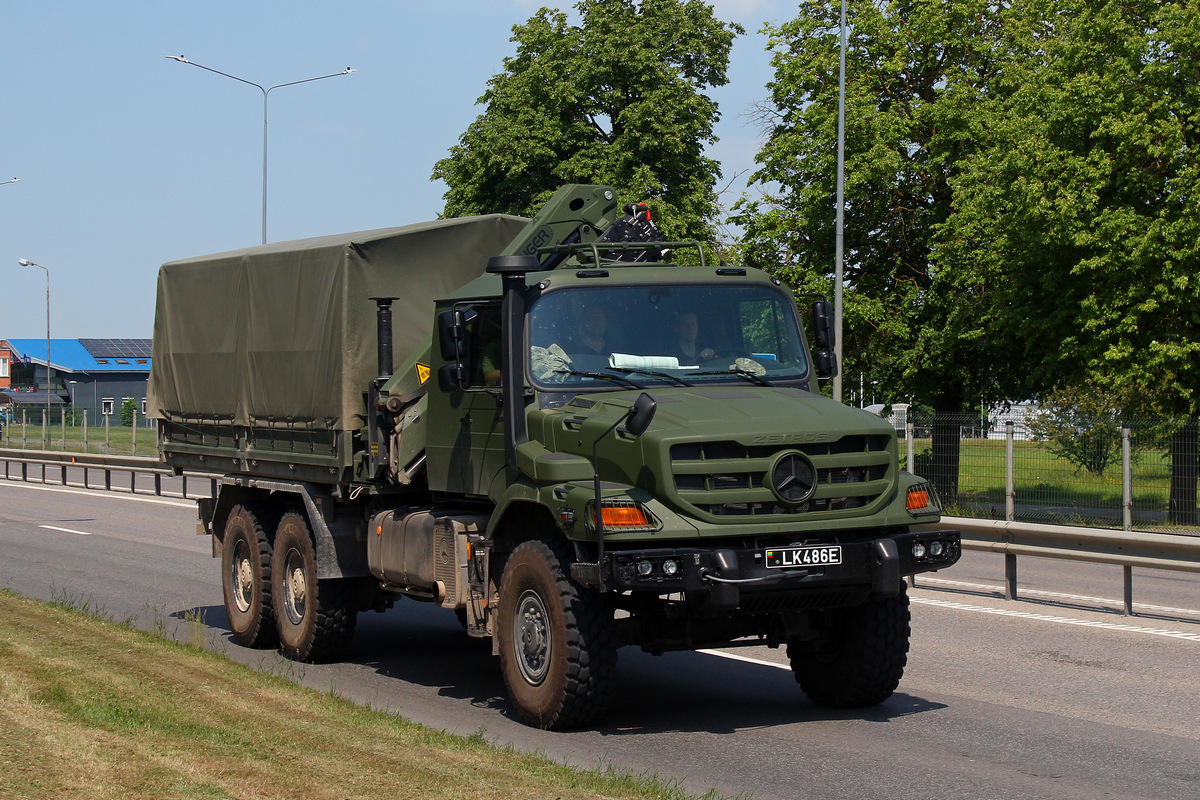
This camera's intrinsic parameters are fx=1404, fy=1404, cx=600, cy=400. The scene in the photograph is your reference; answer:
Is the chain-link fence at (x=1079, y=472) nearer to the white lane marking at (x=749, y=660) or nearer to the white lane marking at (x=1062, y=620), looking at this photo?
the white lane marking at (x=1062, y=620)

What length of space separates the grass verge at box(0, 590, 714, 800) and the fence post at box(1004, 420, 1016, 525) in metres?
13.6

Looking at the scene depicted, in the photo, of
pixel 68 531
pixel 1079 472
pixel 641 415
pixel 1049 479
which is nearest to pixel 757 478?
pixel 641 415

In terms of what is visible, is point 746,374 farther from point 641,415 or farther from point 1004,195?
point 1004,195

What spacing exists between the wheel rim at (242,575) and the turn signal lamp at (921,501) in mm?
5804

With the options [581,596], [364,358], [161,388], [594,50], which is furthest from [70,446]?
[581,596]

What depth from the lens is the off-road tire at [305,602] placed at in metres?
10.5

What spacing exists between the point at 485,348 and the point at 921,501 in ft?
9.15

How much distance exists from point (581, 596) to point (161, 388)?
7074mm

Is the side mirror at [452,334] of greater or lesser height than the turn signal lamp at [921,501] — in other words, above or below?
above

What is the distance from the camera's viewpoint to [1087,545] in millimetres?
13430

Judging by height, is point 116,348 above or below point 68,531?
above

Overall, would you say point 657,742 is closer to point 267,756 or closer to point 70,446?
point 267,756

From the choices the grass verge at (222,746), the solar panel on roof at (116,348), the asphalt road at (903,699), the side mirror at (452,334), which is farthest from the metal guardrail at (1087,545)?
the solar panel on roof at (116,348)

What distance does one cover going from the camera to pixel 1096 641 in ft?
37.2
